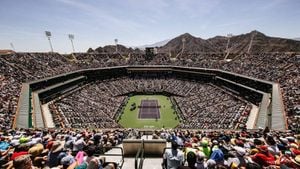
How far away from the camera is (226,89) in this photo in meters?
40.4

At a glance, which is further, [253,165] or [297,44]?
[297,44]

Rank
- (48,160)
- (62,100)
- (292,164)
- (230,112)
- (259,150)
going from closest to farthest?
(292,164) < (48,160) < (259,150) < (230,112) < (62,100)

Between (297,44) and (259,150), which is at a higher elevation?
(297,44)

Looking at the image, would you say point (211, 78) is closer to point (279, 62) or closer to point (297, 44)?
point (279, 62)

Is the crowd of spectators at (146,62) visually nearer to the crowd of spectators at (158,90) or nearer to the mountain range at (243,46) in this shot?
the crowd of spectators at (158,90)

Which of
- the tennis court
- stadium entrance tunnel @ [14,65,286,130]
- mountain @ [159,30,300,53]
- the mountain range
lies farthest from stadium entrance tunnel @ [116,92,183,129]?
the mountain range

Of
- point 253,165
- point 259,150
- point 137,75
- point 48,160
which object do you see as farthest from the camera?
point 137,75

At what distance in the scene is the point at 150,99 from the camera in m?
45.4

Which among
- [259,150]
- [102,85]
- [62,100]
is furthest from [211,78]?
[259,150]

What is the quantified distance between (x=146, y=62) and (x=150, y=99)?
1900 centimetres

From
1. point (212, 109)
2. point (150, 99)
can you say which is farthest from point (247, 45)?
point (212, 109)

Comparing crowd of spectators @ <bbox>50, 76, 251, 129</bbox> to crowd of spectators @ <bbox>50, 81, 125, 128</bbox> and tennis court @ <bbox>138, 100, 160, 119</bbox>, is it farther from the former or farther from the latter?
tennis court @ <bbox>138, 100, 160, 119</bbox>

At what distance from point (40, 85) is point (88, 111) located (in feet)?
33.7

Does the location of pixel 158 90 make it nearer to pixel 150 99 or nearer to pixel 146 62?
pixel 150 99
